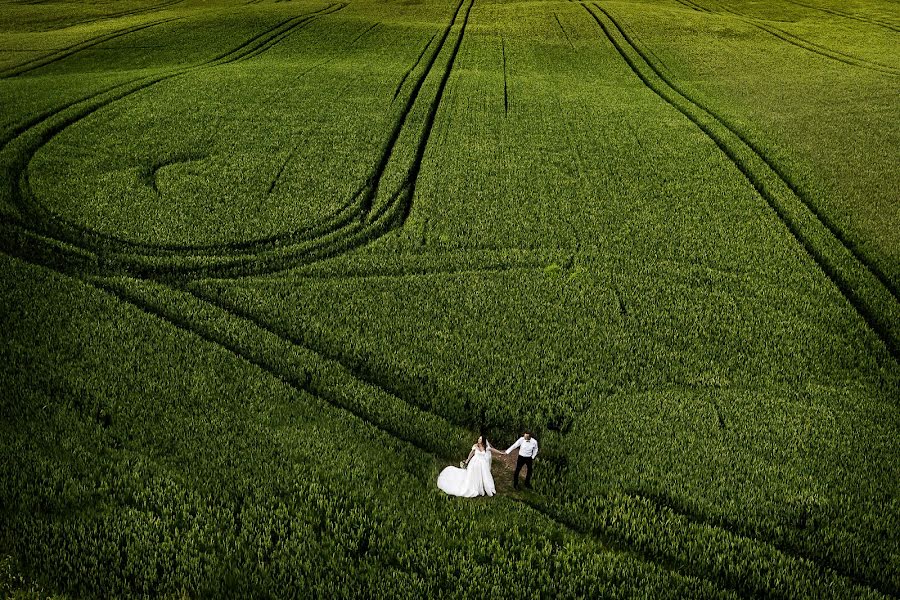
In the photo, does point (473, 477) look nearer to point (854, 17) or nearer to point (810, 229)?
point (810, 229)

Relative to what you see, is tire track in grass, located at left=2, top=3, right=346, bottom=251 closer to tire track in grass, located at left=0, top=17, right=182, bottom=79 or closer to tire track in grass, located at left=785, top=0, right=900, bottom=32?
tire track in grass, located at left=0, top=17, right=182, bottom=79

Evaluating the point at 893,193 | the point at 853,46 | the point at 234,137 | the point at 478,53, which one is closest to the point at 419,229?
the point at 234,137

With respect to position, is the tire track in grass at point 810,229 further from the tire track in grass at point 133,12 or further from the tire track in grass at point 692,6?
the tire track in grass at point 133,12

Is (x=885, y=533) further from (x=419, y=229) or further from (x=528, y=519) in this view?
(x=419, y=229)

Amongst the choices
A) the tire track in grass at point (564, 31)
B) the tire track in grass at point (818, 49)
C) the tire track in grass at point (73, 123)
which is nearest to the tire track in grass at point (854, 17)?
the tire track in grass at point (818, 49)

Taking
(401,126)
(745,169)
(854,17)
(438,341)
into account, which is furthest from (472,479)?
(854,17)

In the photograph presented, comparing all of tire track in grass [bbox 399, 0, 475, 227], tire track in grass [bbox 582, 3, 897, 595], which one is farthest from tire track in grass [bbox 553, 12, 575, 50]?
tire track in grass [bbox 399, 0, 475, 227]
